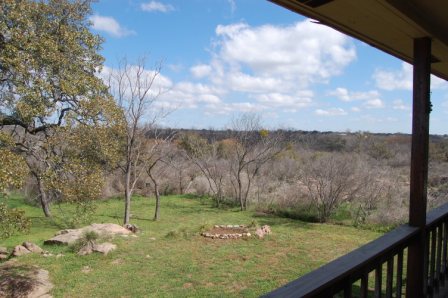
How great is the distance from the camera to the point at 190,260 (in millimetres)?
9188

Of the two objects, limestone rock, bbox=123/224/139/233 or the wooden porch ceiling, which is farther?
limestone rock, bbox=123/224/139/233

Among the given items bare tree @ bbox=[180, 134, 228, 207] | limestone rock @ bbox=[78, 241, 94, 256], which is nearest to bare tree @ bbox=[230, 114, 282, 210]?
bare tree @ bbox=[180, 134, 228, 207]

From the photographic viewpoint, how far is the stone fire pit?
11.3 meters

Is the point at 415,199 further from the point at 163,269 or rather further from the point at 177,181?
the point at 177,181

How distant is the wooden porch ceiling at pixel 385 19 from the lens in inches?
67.8

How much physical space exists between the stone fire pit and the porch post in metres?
9.16

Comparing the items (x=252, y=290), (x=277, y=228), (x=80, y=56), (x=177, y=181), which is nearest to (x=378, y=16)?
(x=252, y=290)

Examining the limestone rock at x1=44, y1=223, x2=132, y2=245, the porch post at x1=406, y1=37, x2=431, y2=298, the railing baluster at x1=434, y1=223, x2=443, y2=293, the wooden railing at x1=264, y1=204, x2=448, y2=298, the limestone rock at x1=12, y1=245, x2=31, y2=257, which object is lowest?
the limestone rock at x1=12, y1=245, x2=31, y2=257

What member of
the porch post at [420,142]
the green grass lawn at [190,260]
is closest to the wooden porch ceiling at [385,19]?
the porch post at [420,142]

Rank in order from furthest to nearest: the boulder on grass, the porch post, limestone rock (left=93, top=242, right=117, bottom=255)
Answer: limestone rock (left=93, top=242, right=117, bottom=255), the boulder on grass, the porch post

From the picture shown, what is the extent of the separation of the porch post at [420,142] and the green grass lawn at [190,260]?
5.14 meters

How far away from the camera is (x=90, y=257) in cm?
930

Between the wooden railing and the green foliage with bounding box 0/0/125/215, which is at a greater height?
the green foliage with bounding box 0/0/125/215

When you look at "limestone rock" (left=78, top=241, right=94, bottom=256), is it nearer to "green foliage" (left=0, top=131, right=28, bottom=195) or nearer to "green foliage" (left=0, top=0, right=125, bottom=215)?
"green foliage" (left=0, top=0, right=125, bottom=215)
